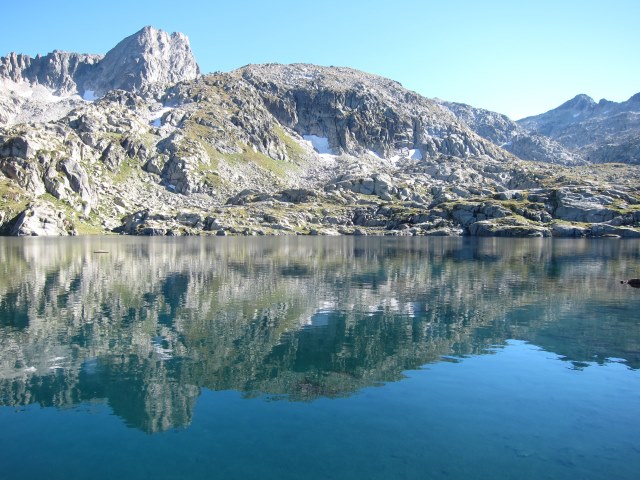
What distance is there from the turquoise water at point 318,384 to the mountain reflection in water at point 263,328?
0.21m

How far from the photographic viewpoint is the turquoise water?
18.1 meters

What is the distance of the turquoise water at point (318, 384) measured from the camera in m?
18.1

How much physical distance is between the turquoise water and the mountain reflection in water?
0.67 feet

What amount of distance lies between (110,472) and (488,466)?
47.8 feet

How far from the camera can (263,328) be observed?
1547 inches

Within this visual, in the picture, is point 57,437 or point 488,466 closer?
point 488,466

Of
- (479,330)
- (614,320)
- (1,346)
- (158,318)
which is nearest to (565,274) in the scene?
(614,320)

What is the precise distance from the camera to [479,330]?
Answer: 4003 centimetres

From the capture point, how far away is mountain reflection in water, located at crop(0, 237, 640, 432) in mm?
26469

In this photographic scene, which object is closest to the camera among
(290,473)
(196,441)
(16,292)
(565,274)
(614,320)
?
(290,473)

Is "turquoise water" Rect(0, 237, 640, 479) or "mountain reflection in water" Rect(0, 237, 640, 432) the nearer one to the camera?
"turquoise water" Rect(0, 237, 640, 479)

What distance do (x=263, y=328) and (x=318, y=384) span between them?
13651 mm

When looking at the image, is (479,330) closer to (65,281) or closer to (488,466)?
(488,466)

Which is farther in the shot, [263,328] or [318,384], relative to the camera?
[263,328]
